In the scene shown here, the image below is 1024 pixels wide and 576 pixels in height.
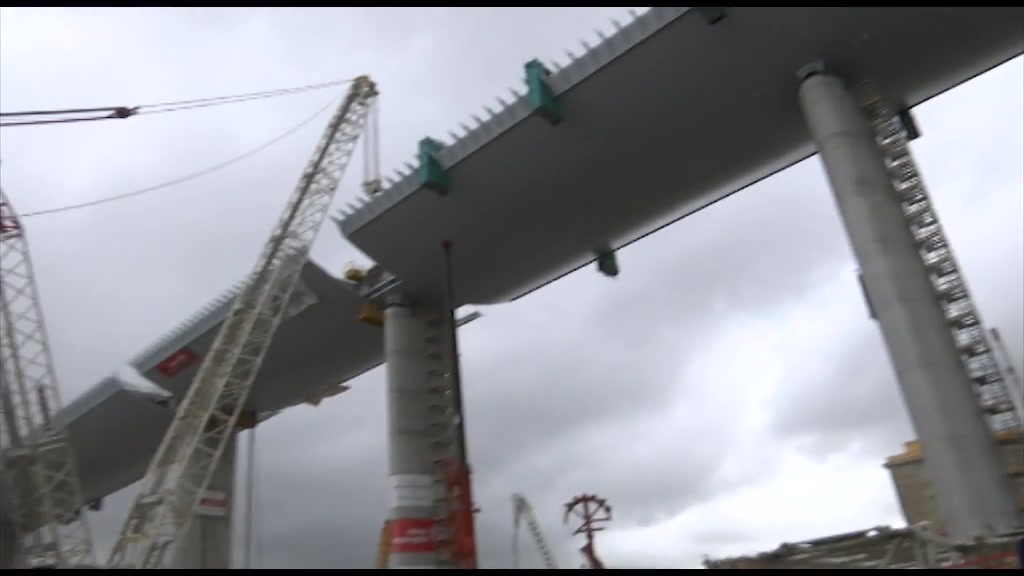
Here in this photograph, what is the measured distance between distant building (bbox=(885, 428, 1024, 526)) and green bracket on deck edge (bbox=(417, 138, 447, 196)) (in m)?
23.2

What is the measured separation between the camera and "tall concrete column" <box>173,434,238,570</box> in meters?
56.1

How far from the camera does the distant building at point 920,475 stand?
26953 millimetres

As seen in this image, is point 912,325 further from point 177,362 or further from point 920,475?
point 177,362

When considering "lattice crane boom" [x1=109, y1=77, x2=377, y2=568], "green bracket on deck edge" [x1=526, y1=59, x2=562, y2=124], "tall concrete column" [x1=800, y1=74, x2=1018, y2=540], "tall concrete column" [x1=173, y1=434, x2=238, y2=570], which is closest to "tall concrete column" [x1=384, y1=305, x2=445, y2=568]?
"lattice crane boom" [x1=109, y1=77, x2=377, y2=568]

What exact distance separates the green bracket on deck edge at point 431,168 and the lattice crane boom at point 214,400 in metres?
14.5

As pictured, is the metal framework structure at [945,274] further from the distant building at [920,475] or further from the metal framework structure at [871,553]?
the metal framework structure at [871,553]

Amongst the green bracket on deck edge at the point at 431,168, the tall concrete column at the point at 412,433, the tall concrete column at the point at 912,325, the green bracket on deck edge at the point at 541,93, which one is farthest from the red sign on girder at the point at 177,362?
the tall concrete column at the point at 912,325

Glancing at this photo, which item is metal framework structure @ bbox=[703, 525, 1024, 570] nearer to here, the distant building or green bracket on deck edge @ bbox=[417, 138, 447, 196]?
the distant building

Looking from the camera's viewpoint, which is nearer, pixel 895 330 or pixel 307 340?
pixel 895 330

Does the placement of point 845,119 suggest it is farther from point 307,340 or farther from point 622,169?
point 307,340

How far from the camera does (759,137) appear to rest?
36.7 meters

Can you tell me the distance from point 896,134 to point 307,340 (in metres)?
37.0
